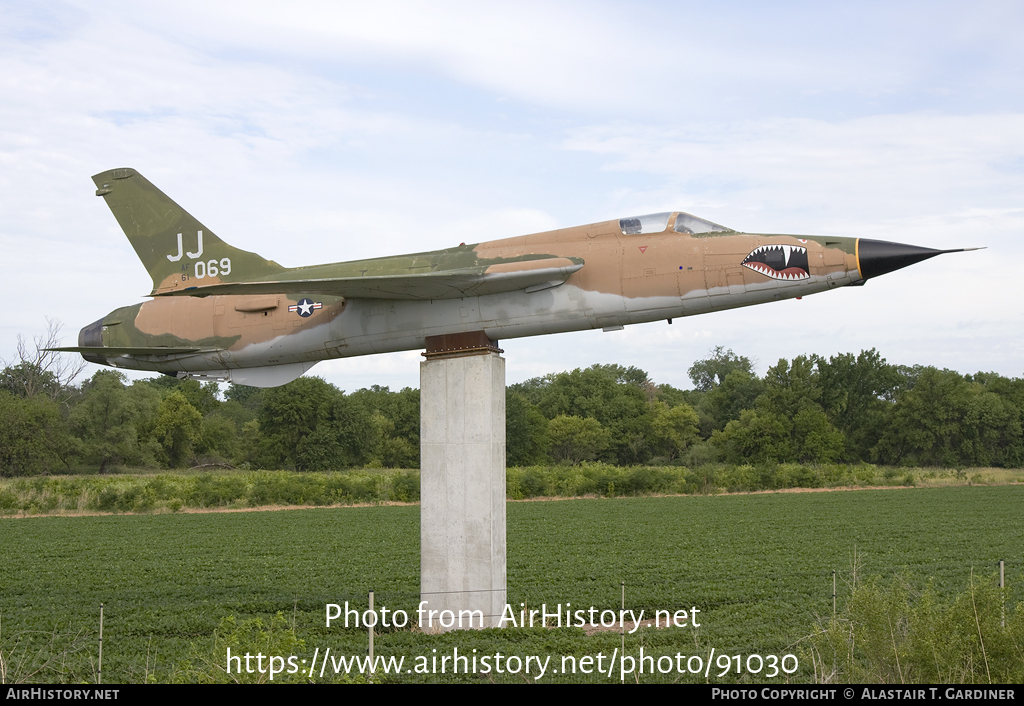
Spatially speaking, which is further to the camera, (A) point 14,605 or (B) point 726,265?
(A) point 14,605

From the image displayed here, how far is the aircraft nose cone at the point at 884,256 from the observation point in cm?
1111

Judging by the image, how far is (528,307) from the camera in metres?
12.8

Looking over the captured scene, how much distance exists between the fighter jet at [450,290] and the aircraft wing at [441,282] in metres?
0.02

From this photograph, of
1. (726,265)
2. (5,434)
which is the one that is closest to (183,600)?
(726,265)

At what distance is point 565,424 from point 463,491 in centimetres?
6451

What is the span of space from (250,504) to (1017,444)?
68841mm

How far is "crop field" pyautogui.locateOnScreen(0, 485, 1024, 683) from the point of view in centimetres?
1245

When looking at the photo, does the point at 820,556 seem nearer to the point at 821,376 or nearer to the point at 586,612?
the point at 586,612

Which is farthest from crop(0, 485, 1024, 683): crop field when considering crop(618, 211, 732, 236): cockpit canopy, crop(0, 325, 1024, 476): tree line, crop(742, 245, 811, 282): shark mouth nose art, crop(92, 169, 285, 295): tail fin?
crop(0, 325, 1024, 476): tree line

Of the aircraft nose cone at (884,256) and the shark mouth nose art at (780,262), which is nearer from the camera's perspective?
the aircraft nose cone at (884,256)

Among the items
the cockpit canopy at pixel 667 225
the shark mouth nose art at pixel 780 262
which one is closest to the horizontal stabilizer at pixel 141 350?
the cockpit canopy at pixel 667 225

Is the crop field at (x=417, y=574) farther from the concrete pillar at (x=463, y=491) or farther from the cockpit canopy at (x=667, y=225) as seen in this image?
the cockpit canopy at (x=667, y=225)

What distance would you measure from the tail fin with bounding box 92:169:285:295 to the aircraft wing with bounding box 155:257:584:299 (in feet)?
6.89
